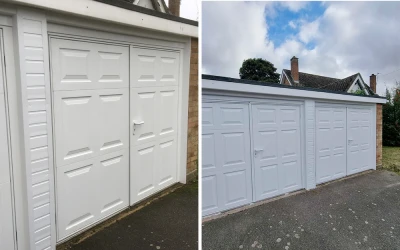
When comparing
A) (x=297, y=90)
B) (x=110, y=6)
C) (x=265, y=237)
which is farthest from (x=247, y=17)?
(x=265, y=237)

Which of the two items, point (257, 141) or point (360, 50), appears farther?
point (360, 50)

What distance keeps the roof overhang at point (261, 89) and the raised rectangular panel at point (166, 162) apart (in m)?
0.88

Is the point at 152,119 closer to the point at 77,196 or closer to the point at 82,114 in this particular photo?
the point at 82,114

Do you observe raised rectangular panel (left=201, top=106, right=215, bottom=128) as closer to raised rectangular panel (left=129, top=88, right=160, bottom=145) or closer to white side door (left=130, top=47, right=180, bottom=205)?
white side door (left=130, top=47, right=180, bottom=205)

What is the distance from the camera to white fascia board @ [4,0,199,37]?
1820mm

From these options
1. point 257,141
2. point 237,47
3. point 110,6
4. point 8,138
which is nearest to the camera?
point 8,138

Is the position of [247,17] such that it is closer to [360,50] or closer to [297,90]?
[297,90]

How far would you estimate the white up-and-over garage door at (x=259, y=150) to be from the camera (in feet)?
11.5

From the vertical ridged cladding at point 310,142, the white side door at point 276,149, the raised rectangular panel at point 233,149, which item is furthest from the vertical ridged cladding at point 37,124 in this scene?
the vertical ridged cladding at point 310,142

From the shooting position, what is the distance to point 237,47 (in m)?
2.89

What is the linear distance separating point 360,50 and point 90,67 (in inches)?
187

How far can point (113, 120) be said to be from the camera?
105 inches

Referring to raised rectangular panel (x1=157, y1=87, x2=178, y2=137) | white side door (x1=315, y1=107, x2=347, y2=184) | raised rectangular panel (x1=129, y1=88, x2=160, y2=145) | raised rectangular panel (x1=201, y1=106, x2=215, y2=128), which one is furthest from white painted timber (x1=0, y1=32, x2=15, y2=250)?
white side door (x1=315, y1=107, x2=347, y2=184)

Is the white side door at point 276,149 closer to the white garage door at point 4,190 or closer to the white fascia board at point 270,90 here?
the white fascia board at point 270,90
